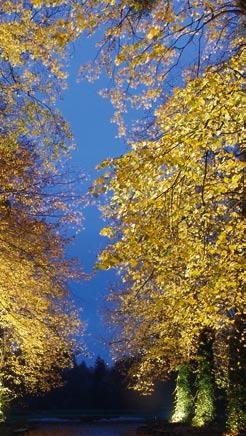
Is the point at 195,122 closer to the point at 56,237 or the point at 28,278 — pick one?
the point at 28,278

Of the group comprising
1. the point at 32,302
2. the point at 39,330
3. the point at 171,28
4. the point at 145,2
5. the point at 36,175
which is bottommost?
the point at 39,330

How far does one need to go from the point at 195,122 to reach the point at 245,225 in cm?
241

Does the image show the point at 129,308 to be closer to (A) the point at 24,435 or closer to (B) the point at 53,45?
(A) the point at 24,435

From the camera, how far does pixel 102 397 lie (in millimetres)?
51500

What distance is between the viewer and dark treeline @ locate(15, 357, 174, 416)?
4692 centimetres

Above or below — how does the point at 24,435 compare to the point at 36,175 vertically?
below

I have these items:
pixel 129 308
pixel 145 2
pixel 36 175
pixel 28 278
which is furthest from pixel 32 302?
pixel 129 308

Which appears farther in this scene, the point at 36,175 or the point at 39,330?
the point at 36,175

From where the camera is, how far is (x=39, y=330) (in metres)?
13.2

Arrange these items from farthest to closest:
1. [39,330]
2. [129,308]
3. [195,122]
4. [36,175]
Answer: [129,308] → [36,175] → [39,330] → [195,122]

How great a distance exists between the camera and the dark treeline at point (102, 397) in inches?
1847

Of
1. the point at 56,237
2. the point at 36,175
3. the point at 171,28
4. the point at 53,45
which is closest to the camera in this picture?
the point at 171,28

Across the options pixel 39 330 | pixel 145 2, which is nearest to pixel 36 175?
pixel 39 330

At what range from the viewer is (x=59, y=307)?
886 inches
